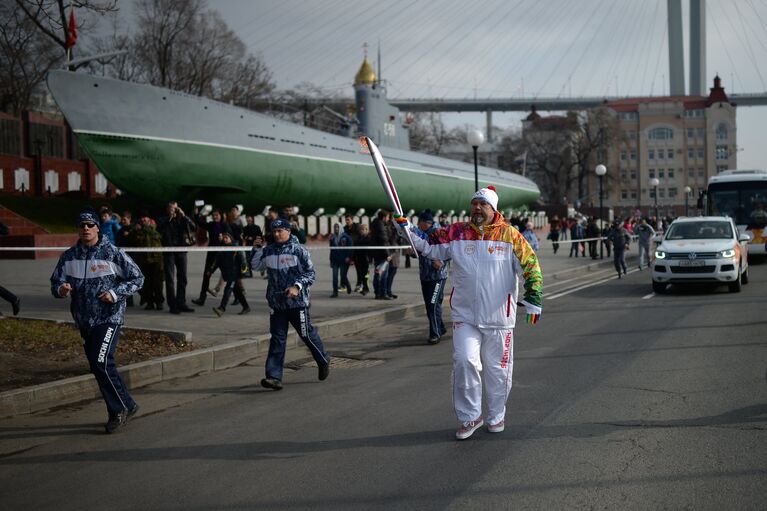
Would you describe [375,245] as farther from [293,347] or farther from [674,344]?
[674,344]

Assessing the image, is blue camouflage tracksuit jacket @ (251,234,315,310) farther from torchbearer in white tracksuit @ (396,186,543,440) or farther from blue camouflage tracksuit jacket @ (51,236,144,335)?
torchbearer in white tracksuit @ (396,186,543,440)

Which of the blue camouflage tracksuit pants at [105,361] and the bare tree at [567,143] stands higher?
the bare tree at [567,143]

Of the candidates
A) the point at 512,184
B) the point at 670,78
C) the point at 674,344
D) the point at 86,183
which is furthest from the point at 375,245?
the point at 670,78

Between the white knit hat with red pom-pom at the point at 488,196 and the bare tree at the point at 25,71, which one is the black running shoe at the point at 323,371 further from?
the bare tree at the point at 25,71

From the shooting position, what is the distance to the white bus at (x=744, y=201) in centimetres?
2694

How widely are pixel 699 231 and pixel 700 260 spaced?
6.56 feet

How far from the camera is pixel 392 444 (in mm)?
5938

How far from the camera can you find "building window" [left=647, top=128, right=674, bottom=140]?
115 meters

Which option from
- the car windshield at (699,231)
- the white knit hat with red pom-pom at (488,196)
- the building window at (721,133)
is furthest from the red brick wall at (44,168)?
the building window at (721,133)

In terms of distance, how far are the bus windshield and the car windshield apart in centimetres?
921

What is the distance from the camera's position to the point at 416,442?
5988 mm

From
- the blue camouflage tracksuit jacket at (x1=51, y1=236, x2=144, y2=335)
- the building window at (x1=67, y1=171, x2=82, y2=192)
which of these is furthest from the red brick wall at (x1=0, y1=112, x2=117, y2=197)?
the blue camouflage tracksuit jacket at (x1=51, y1=236, x2=144, y2=335)

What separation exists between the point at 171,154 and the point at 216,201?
320cm

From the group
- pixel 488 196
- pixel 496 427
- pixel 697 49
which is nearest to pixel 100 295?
pixel 488 196
